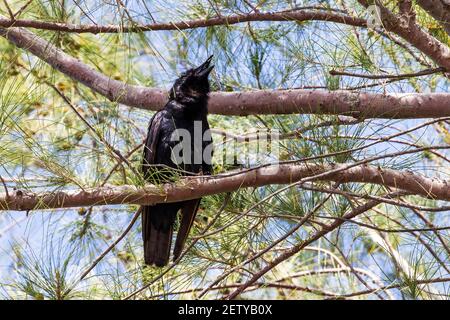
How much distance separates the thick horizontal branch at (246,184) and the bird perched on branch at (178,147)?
0.68m

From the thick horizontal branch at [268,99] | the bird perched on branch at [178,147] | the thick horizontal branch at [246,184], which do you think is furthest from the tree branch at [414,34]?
the bird perched on branch at [178,147]

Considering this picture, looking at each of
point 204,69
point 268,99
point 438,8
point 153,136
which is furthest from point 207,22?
point 438,8

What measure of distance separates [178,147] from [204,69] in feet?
1.40

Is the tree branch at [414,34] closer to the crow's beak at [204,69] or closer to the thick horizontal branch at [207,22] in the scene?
the thick horizontal branch at [207,22]

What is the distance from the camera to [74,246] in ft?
11.2

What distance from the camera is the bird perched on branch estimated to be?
11.7ft

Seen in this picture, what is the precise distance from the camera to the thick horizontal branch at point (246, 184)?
2.66 metres

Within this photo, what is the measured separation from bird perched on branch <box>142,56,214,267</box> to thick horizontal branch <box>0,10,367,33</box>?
526mm

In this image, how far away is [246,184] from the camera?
2.77m

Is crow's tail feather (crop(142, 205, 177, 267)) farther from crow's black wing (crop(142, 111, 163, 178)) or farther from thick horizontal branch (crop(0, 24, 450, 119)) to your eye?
thick horizontal branch (crop(0, 24, 450, 119))

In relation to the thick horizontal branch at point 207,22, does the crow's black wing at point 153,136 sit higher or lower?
→ lower

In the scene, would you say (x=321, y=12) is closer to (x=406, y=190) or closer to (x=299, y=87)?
(x=299, y=87)

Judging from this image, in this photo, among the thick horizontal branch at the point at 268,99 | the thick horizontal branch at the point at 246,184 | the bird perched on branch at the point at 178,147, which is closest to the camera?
the thick horizontal branch at the point at 246,184
